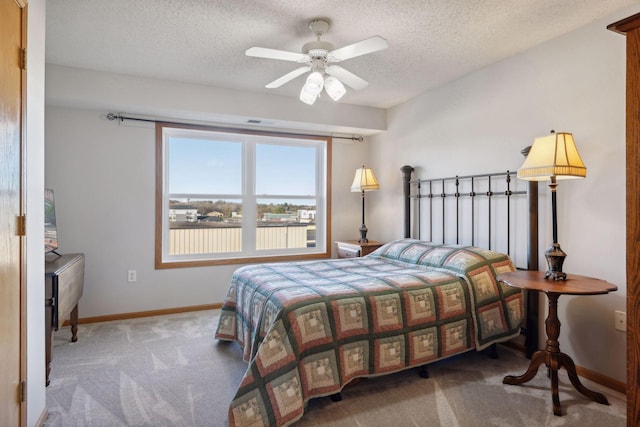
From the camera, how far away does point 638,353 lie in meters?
1.32

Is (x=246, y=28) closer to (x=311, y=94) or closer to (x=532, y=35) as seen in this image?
(x=311, y=94)

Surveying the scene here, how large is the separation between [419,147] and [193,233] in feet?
8.76

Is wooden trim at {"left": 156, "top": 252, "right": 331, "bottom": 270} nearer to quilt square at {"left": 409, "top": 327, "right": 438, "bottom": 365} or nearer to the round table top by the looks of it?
quilt square at {"left": 409, "top": 327, "right": 438, "bottom": 365}

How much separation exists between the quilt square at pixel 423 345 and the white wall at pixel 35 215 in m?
2.02

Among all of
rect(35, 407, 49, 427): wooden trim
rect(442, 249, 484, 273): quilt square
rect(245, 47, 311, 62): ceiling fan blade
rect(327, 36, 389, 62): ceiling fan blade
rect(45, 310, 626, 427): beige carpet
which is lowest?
rect(45, 310, 626, 427): beige carpet

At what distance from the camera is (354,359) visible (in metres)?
2.15

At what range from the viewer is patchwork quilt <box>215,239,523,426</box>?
1.89m

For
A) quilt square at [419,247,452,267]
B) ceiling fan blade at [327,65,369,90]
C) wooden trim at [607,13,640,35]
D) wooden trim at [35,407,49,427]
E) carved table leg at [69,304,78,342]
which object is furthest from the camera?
carved table leg at [69,304,78,342]

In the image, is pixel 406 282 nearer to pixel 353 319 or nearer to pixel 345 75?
pixel 353 319

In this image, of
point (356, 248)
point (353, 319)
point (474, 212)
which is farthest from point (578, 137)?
point (356, 248)

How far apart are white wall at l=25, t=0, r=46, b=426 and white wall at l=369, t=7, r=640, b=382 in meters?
3.17

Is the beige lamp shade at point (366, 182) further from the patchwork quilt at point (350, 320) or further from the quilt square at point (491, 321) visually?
the quilt square at point (491, 321)

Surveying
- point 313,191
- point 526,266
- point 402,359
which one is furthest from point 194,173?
point 526,266

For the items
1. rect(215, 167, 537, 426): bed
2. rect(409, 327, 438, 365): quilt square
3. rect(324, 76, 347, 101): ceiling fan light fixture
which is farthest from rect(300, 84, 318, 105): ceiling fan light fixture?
rect(409, 327, 438, 365): quilt square
